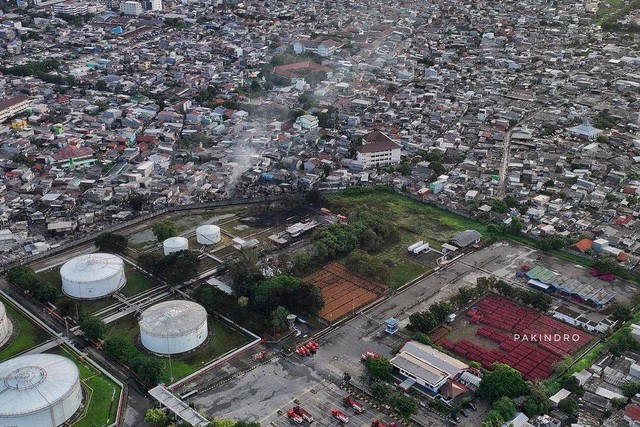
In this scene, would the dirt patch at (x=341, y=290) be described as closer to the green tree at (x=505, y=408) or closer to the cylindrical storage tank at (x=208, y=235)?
the cylindrical storage tank at (x=208, y=235)

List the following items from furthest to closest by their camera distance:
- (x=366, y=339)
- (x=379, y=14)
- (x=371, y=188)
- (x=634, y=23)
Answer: (x=379, y=14), (x=634, y=23), (x=371, y=188), (x=366, y=339)

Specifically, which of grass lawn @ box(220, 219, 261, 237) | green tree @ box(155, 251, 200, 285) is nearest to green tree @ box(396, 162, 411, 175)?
grass lawn @ box(220, 219, 261, 237)

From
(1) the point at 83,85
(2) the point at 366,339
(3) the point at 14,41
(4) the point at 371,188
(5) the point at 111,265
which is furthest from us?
(3) the point at 14,41

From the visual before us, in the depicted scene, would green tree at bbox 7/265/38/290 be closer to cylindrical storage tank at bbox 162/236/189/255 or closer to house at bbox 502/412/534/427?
cylindrical storage tank at bbox 162/236/189/255

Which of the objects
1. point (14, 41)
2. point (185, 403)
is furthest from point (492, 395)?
point (14, 41)

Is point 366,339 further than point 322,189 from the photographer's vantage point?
No

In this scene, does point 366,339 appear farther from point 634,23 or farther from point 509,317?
point 634,23

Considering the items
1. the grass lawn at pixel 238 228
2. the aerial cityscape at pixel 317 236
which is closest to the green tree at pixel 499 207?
the aerial cityscape at pixel 317 236
